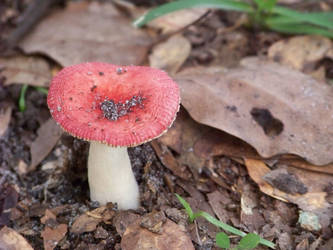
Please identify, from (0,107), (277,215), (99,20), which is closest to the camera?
(277,215)

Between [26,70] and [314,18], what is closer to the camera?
[314,18]

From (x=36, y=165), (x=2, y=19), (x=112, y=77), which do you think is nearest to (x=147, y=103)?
(x=112, y=77)

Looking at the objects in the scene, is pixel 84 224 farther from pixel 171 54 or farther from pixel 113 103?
pixel 171 54

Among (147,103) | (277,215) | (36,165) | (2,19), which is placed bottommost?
(36,165)

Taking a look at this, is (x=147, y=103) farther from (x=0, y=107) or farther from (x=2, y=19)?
(x=2, y=19)

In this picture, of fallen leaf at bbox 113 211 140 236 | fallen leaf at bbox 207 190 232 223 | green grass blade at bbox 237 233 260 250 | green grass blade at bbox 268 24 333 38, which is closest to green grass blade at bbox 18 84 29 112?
fallen leaf at bbox 113 211 140 236

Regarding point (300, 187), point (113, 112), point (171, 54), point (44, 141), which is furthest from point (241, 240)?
point (171, 54)
